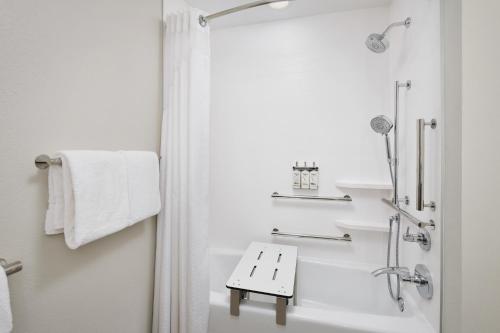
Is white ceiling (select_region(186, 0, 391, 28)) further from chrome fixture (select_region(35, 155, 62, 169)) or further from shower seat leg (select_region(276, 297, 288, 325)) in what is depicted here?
shower seat leg (select_region(276, 297, 288, 325))

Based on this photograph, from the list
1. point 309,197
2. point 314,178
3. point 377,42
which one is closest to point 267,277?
point 309,197

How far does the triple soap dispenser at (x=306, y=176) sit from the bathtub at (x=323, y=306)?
24.6 inches

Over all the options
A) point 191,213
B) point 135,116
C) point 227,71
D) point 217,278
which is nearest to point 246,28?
point 227,71

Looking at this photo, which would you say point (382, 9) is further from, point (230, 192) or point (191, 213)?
point (191, 213)

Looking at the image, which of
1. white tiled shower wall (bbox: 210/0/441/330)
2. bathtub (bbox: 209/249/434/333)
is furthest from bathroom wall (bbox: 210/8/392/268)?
bathtub (bbox: 209/249/434/333)

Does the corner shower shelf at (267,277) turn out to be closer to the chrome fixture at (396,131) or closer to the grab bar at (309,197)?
the grab bar at (309,197)

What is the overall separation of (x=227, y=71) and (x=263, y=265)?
65.3 inches

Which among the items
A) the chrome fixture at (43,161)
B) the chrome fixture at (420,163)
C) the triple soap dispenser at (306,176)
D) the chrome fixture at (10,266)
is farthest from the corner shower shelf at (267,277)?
the chrome fixture at (43,161)

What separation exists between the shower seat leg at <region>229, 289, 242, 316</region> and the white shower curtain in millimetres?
141

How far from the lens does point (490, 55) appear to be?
2.37 ft

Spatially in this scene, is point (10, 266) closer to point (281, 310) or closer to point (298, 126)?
point (281, 310)

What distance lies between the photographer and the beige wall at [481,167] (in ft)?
2.32

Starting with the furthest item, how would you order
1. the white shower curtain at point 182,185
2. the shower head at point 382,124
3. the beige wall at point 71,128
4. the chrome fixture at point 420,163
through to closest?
the shower head at point 382,124 → the white shower curtain at point 182,185 → the chrome fixture at point 420,163 → the beige wall at point 71,128

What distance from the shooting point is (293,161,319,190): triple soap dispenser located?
70.6 inches
